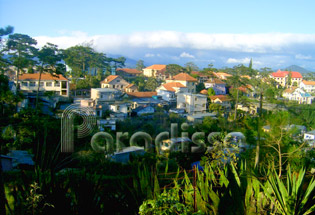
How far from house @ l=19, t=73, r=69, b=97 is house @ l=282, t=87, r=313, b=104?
14867 millimetres

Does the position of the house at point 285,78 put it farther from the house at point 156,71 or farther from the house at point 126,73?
the house at point 126,73

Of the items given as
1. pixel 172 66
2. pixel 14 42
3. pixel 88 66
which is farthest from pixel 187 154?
pixel 172 66

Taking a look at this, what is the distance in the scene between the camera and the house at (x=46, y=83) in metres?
12.6

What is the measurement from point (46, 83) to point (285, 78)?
18.4 meters

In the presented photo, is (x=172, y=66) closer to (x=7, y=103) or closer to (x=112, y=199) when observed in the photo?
(x=7, y=103)

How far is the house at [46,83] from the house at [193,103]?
6.73 metres

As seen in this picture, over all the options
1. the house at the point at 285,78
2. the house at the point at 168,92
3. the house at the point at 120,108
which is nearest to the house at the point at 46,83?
the house at the point at 120,108

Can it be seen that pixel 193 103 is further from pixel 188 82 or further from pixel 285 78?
pixel 285 78

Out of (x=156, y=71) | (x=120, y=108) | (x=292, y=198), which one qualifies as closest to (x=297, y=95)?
(x=156, y=71)

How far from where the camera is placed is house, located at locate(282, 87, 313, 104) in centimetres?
1860

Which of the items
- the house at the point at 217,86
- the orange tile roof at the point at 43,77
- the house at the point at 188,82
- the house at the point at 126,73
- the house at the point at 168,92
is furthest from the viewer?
the house at the point at 126,73

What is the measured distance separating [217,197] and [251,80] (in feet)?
62.4

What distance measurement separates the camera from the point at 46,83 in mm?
12969

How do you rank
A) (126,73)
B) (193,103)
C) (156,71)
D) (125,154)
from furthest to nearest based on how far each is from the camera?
(156,71) < (126,73) < (193,103) < (125,154)
